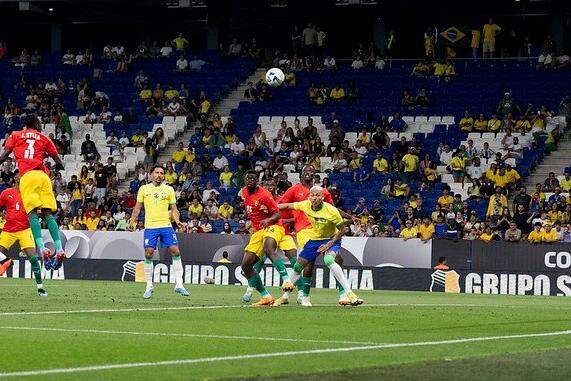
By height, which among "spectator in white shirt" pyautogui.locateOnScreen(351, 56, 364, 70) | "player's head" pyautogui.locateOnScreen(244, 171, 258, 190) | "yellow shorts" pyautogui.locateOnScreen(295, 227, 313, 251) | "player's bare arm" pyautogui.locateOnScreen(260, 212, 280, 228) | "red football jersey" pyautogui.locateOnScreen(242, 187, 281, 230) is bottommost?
"yellow shorts" pyautogui.locateOnScreen(295, 227, 313, 251)

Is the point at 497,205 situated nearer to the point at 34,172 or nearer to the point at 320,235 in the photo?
the point at 320,235

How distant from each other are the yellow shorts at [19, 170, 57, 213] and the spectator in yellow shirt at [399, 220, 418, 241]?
1628 centimetres

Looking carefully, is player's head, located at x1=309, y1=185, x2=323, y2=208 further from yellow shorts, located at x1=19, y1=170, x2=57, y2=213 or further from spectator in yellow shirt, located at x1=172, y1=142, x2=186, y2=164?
spectator in yellow shirt, located at x1=172, y1=142, x2=186, y2=164

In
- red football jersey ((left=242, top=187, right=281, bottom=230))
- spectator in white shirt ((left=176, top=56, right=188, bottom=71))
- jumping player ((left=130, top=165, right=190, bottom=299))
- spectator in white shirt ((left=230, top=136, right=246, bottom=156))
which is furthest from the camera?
spectator in white shirt ((left=176, top=56, right=188, bottom=71))

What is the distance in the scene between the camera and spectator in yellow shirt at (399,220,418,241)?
3475 cm

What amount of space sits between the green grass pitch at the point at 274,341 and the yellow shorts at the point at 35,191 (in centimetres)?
155

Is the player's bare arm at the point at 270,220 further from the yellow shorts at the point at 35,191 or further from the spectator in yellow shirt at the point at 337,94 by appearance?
the spectator in yellow shirt at the point at 337,94

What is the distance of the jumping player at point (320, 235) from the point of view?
19.7 metres

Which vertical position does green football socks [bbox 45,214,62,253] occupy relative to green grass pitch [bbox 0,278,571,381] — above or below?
above

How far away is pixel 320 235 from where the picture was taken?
65.7ft

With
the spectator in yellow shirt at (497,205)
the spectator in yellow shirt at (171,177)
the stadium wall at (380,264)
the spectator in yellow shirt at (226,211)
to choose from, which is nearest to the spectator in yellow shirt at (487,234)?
the stadium wall at (380,264)

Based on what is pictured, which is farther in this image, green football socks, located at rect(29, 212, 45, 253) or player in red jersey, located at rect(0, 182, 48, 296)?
player in red jersey, located at rect(0, 182, 48, 296)

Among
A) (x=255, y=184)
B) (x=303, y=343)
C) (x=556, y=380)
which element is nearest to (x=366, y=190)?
(x=255, y=184)

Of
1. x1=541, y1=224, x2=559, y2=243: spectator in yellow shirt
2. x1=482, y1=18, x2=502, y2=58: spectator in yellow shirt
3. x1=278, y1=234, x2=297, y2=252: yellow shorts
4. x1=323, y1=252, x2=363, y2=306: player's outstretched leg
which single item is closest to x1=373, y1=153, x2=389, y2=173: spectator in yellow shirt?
x1=541, y1=224, x2=559, y2=243: spectator in yellow shirt
